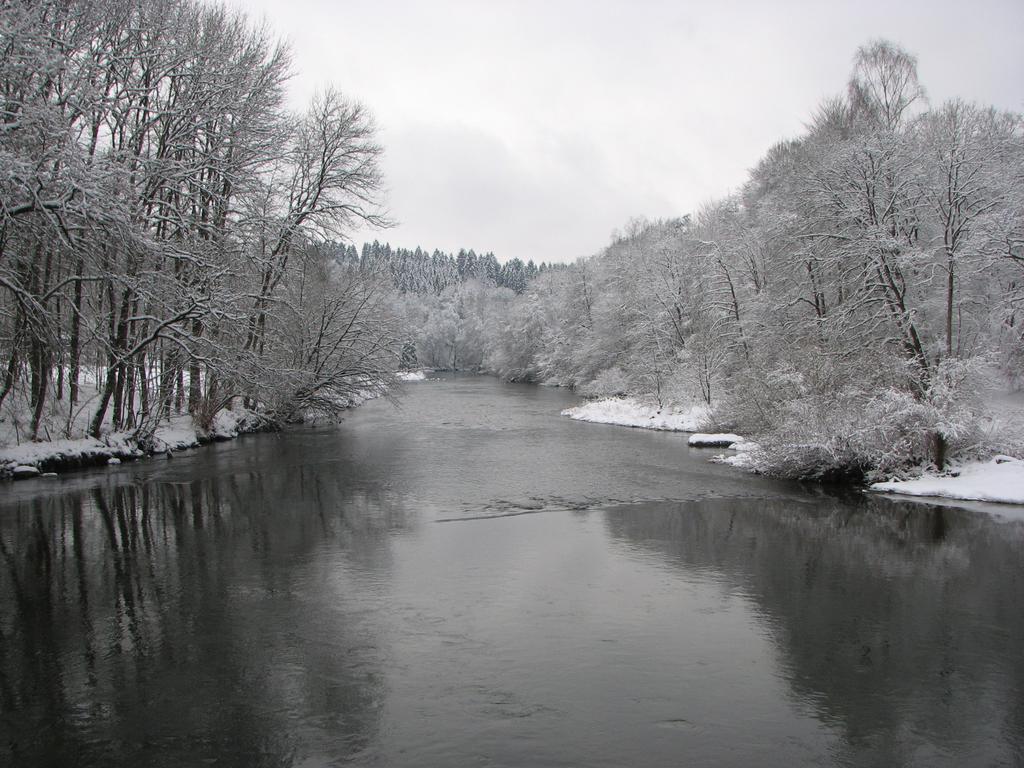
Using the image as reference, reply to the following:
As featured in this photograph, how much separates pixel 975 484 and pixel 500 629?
1349 cm

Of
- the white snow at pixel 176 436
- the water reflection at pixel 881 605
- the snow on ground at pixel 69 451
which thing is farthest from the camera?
the white snow at pixel 176 436

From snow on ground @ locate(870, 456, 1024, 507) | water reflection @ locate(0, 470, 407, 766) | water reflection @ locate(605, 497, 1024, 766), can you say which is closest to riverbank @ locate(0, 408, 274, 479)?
A: water reflection @ locate(0, 470, 407, 766)

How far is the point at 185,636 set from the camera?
752 cm

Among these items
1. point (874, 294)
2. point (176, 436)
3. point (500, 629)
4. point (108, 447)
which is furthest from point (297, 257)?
point (500, 629)

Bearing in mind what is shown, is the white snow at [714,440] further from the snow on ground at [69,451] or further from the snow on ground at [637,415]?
the snow on ground at [69,451]

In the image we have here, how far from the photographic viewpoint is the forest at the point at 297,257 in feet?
46.0

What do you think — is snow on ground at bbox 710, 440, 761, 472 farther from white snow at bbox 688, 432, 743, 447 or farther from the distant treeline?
the distant treeline

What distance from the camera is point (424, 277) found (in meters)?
145

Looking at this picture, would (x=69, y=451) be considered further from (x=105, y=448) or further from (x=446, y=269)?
(x=446, y=269)

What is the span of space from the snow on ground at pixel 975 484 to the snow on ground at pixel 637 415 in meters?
11.8

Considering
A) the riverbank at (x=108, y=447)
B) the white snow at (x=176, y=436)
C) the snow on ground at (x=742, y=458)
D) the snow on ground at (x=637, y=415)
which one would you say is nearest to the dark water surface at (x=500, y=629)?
the riverbank at (x=108, y=447)

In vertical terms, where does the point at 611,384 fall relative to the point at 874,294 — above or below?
below

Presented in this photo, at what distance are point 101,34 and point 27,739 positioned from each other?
16.7 metres

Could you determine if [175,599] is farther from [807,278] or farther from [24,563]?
[807,278]
